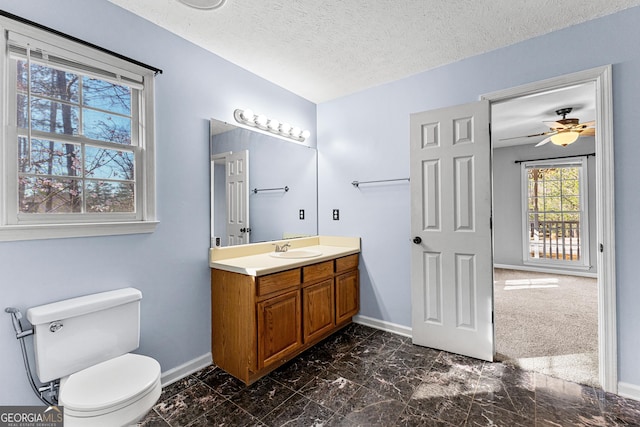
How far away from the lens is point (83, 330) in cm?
152

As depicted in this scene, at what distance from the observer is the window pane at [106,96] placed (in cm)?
175

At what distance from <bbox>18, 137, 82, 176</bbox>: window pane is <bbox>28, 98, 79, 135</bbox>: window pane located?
0.08 m

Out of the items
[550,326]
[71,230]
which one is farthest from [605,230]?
[71,230]

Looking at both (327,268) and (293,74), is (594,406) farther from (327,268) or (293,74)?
(293,74)

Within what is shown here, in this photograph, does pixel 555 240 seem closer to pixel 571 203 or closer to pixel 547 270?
pixel 547 270

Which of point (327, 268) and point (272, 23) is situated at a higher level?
point (272, 23)

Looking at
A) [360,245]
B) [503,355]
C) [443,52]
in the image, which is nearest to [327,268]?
[360,245]

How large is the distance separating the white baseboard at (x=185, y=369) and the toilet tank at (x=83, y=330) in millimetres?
456

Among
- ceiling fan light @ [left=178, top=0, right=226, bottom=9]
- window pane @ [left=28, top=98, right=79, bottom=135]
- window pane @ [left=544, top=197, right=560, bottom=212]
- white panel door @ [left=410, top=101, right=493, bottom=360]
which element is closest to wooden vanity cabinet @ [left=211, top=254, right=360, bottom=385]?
white panel door @ [left=410, top=101, right=493, bottom=360]

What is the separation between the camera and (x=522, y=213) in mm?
5523

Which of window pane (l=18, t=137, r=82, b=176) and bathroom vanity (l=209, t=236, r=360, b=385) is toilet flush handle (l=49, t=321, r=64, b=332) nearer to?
window pane (l=18, t=137, r=82, b=176)

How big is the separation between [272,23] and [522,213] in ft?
18.3

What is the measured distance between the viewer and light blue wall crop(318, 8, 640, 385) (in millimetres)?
1869

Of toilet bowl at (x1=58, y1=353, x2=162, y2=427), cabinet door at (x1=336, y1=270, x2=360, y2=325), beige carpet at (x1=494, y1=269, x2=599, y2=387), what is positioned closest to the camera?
toilet bowl at (x1=58, y1=353, x2=162, y2=427)
